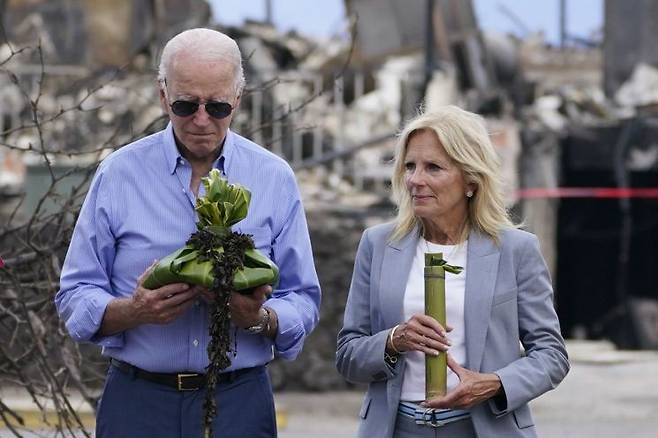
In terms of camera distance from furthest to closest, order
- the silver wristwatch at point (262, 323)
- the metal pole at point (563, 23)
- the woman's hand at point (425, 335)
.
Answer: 1. the metal pole at point (563, 23)
2. the woman's hand at point (425, 335)
3. the silver wristwatch at point (262, 323)

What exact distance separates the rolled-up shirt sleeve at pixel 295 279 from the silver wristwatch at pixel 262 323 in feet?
0.33

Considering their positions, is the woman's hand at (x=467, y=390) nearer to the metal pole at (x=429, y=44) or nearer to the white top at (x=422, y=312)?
the white top at (x=422, y=312)

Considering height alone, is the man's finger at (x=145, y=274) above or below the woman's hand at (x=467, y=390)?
above

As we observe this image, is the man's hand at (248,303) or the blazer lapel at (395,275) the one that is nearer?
the man's hand at (248,303)

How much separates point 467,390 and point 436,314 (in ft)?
0.72

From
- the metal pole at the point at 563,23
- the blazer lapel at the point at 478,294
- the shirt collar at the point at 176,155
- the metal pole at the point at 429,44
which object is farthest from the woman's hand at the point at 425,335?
the metal pole at the point at 563,23

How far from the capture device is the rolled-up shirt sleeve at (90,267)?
14.5ft

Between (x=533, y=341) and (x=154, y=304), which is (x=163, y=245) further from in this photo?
(x=533, y=341)

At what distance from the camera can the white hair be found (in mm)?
4355

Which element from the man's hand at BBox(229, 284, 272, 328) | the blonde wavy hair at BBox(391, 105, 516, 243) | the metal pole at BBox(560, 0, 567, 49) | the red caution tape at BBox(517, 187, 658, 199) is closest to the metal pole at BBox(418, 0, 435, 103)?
the red caution tape at BBox(517, 187, 658, 199)

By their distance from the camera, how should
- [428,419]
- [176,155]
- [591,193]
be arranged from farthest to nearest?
[591,193]
[428,419]
[176,155]

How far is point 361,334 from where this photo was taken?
4941mm

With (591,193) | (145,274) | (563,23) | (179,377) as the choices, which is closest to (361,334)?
(179,377)

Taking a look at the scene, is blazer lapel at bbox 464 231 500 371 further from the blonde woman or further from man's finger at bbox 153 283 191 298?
man's finger at bbox 153 283 191 298
